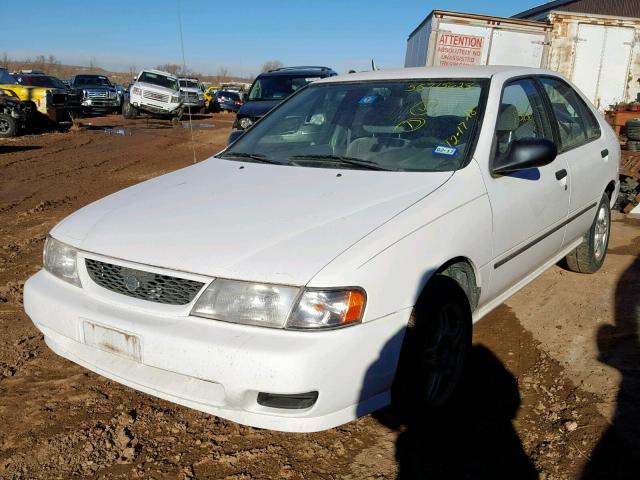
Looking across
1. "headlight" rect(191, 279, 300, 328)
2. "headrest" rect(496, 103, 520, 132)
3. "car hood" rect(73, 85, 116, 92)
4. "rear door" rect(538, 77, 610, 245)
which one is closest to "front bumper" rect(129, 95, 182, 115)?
"car hood" rect(73, 85, 116, 92)

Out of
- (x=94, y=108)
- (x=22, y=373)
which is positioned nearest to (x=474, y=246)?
(x=22, y=373)

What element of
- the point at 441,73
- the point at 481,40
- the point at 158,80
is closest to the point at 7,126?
the point at 158,80

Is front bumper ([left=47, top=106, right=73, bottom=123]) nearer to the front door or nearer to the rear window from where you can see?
the rear window

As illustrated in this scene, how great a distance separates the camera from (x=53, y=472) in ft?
7.86

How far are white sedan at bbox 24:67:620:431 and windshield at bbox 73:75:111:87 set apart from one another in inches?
1053

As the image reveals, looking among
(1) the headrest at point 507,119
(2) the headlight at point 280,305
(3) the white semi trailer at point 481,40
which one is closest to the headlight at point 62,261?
(2) the headlight at point 280,305

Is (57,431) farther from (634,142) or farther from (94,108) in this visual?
(94,108)

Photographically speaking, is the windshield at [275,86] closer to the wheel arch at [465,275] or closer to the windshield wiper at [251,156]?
the windshield wiper at [251,156]

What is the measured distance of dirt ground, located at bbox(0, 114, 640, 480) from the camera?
2.45 meters

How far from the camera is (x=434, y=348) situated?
264 cm

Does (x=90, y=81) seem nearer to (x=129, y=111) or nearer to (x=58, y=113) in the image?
(x=129, y=111)

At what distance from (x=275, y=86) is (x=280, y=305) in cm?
1071

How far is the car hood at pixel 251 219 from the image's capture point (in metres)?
2.28

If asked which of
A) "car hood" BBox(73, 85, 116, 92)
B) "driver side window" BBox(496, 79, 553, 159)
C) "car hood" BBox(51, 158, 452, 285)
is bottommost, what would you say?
"car hood" BBox(73, 85, 116, 92)
